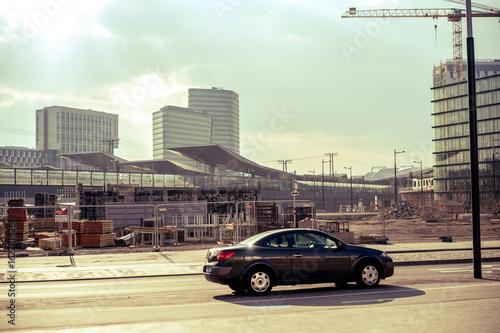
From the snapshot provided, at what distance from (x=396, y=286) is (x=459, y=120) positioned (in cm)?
10702

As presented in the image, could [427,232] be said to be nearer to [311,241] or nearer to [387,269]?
[387,269]

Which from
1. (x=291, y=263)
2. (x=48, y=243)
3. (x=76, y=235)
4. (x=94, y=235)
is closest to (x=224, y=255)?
(x=291, y=263)

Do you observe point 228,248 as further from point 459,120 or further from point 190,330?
point 459,120

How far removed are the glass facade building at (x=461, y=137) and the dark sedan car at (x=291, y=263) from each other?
305ft

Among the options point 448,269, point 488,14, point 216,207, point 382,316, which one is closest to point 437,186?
point 488,14

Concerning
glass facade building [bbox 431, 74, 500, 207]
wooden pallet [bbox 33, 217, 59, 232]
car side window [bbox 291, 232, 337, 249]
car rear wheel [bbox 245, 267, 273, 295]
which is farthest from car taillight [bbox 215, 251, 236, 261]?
glass facade building [bbox 431, 74, 500, 207]

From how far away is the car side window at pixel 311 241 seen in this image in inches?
512

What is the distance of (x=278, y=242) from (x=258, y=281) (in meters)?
1.01

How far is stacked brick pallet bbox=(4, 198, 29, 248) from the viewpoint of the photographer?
29.0m

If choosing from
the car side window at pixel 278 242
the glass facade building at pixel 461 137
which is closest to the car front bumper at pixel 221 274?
the car side window at pixel 278 242

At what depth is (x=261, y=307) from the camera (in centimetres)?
1088

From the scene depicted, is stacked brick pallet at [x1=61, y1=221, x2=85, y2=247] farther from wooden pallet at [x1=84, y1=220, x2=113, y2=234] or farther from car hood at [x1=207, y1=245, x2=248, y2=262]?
car hood at [x1=207, y1=245, x2=248, y2=262]

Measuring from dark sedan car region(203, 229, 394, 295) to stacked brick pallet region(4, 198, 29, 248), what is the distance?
64.4 ft

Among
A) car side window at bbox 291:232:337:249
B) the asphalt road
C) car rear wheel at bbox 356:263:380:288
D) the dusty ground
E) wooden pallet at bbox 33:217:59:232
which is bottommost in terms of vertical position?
the dusty ground
